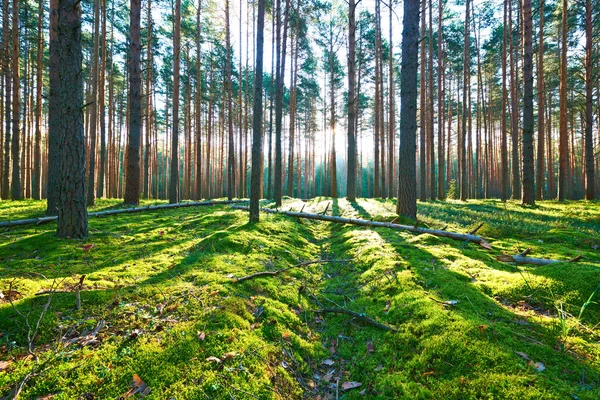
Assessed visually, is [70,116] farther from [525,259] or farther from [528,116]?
[528,116]

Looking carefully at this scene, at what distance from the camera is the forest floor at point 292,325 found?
1922 millimetres

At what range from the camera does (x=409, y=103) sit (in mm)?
7422

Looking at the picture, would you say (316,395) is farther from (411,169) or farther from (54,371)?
(411,169)

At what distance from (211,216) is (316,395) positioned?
7386 mm

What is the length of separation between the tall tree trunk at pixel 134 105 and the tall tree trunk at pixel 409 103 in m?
9.88

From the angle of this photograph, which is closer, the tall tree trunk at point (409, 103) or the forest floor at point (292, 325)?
the forest floor at point (292, 325)

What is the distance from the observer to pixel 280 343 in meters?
2.68

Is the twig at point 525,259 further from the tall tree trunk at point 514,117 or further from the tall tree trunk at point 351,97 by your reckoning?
the tall tree trunk at point 514,117

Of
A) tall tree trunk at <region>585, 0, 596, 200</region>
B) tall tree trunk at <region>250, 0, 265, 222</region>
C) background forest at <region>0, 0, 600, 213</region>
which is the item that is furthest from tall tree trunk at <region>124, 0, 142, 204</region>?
tall tree trunk at <region>585, 0, 596, 200</region>

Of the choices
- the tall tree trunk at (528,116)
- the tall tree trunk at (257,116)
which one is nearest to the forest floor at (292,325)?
the tall tree trunk at (257,116)

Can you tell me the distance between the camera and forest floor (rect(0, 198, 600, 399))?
1922 millimetres

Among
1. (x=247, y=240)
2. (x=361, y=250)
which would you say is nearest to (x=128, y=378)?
(x=247, y=240)

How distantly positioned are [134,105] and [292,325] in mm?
11449

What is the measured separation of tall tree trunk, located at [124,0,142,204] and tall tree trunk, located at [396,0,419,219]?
9883 mm
